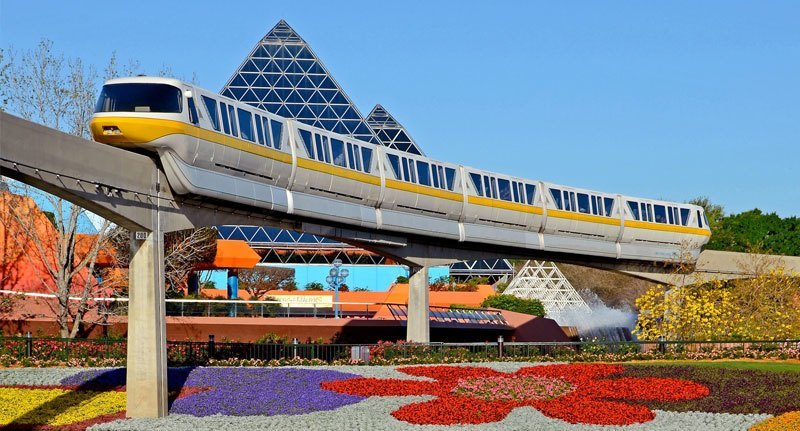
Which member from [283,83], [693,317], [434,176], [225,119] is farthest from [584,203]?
[283,83]

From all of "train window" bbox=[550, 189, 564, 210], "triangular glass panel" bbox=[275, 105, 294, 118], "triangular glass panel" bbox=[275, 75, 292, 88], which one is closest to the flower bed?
"train window" bbox=[550, 189, 564, 210]

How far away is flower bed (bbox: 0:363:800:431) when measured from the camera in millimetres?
26172

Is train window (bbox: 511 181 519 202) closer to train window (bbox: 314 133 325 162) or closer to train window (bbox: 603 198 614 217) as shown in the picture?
train window (bbox: 603 198 614 217)

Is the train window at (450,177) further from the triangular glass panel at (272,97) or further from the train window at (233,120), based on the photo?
the triangular glass panel at (272,97)

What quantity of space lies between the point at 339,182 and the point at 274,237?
71.7m

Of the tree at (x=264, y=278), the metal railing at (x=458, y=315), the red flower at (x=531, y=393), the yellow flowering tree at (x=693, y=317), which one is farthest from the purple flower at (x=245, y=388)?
the tree at (x=264, y=278)

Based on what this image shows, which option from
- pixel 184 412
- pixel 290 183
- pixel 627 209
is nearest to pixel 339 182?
pixel 290 183

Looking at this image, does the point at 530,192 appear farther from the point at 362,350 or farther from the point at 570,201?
the point at 362,350

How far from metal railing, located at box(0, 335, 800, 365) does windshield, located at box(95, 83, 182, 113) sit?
12.4m

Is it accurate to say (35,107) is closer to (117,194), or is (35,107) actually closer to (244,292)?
(117,194)

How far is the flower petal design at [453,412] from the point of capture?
26.3 metres

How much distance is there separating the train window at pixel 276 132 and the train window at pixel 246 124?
1629 mm

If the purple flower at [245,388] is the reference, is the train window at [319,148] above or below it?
above

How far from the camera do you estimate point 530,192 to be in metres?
53.5
